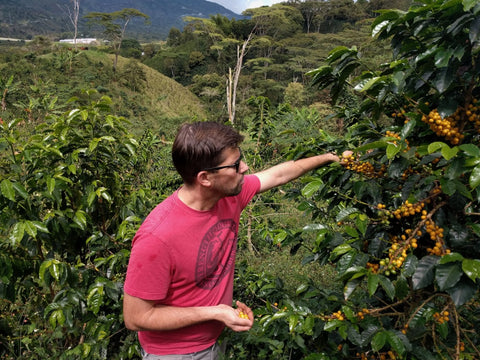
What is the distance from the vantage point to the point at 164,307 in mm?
1181

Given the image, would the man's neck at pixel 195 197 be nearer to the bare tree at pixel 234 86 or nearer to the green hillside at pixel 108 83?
the bare tree at pixel 234 86

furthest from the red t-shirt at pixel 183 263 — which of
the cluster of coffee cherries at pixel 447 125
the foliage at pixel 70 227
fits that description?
the cluster of coffee cherries at pixel 447 125

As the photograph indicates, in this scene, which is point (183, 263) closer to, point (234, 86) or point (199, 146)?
point (199, 146)

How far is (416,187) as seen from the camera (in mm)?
1139

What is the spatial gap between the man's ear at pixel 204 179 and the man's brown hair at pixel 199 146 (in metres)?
0.02

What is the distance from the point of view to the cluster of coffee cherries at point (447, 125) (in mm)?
986

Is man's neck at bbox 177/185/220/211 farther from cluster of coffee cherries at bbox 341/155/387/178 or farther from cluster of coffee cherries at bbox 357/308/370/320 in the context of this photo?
cluster of coffee cherries at bbox 357/308/370/320

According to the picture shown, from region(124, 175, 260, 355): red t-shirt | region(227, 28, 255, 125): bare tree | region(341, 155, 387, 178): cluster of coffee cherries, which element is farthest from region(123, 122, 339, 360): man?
region(227, 28, 255, 125): bare tree

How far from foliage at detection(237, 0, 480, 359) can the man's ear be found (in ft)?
1.25

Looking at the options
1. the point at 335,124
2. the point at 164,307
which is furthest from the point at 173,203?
the point at 335,124

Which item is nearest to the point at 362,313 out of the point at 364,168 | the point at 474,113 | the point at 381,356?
the point at 381,356

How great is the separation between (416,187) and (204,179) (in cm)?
74

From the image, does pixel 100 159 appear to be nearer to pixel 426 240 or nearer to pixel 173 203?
pixel 173 203

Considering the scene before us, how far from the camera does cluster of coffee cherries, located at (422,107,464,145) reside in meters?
0.99
